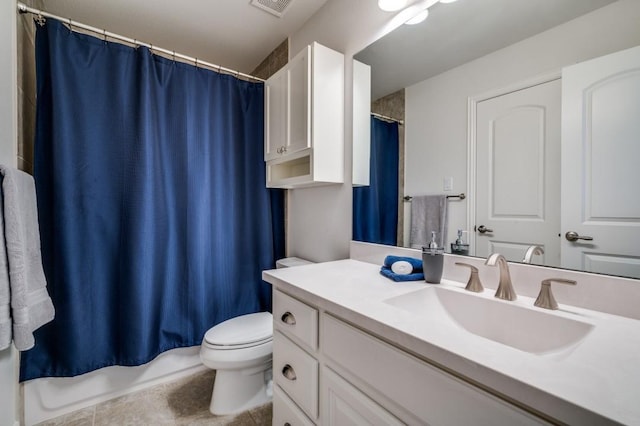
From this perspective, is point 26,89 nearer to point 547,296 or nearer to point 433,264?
point 433,264

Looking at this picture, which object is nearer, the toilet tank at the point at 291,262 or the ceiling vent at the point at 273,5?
the ceiling vent at the point at 273,5

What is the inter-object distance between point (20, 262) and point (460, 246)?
5.47 feet

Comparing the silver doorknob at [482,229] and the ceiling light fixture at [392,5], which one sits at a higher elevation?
the ceiling light fixture at [392,5]

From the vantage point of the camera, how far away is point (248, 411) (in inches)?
57.2

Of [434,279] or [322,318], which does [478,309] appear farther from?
[322,318]

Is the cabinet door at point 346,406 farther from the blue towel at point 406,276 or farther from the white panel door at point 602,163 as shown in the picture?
the white panel door at point 602,163

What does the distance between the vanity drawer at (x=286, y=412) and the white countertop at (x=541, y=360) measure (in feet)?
1.35

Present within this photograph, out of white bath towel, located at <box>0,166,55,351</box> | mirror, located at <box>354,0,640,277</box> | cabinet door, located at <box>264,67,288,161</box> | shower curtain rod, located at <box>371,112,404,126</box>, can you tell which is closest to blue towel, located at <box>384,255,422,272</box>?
mirror, located at <box>354,0,640,277</box>

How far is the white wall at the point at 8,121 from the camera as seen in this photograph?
3.56 ft

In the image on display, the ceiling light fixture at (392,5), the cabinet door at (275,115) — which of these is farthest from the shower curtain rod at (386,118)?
the cabinet door at (275,115)

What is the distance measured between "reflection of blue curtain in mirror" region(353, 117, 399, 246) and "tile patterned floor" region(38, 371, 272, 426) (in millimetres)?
1133

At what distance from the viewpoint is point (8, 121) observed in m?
1.15

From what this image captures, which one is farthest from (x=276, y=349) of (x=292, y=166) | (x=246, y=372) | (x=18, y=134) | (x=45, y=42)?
(x=45, y=42)

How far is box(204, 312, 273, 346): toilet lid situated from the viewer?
4.64 ft
